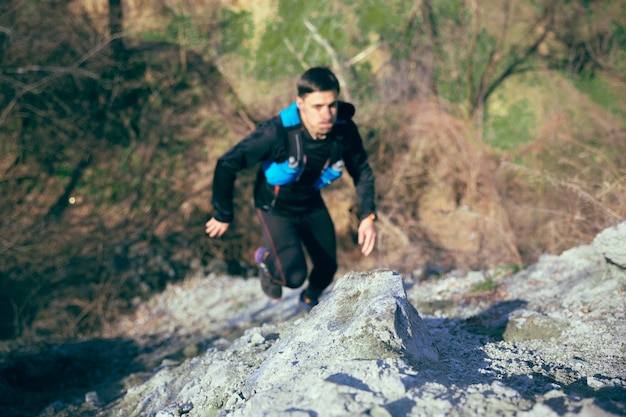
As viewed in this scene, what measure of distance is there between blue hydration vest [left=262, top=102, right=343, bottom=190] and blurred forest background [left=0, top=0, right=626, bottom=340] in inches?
105

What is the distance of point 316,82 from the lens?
3.74 m

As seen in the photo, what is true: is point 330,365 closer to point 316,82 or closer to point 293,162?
A: point 293,162

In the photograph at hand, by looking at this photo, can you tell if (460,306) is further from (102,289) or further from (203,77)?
(203,77)

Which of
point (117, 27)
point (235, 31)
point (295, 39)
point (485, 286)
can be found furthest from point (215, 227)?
point (235, 31)

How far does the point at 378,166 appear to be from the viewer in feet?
27.0

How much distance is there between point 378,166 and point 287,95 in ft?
5.60

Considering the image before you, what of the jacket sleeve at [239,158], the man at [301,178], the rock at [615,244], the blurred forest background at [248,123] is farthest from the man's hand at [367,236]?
the blurred forest background at [248,123]

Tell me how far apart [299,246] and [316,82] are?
48.5 inches

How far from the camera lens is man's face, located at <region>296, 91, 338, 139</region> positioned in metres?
3.71

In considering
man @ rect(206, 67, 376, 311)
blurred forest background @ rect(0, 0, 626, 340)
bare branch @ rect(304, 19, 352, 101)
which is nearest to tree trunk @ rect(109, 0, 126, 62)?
blurred forest background @ rect(0, 0, 626, 340)

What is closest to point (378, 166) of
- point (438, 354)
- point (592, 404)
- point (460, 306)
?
point (460, 306)

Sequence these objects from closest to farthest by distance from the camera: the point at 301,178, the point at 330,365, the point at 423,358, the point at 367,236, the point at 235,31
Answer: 1. the point at 330,365
2. the point at 423,358
3. the point at 367,236
4. the point at 301,178
5. the point at 235,31

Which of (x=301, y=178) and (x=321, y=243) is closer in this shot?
(x=301, y=178)

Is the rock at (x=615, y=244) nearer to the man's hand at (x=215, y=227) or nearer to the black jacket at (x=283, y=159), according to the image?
the black jacket at (x=283, y=159)
